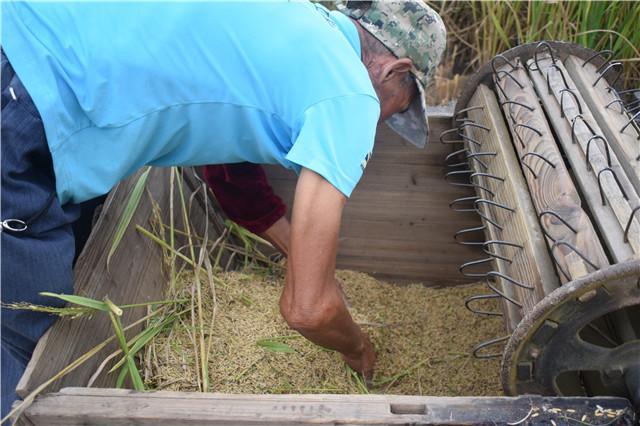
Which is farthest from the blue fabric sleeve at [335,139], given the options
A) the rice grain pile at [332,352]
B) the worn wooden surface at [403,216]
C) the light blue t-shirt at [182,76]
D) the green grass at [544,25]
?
the green grass at [544,25]

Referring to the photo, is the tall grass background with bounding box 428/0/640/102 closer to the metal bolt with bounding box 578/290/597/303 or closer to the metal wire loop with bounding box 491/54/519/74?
the metal wire loop with bounding box 491/54/519/74

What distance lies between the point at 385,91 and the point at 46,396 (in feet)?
3.01

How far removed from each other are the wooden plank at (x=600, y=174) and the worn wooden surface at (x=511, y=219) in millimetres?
122

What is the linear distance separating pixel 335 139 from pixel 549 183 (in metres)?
0.49

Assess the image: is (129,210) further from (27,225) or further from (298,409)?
(298,409)

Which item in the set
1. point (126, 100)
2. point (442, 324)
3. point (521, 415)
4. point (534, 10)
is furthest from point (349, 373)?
point (534, 10)

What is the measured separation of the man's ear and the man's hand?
1.20 feet

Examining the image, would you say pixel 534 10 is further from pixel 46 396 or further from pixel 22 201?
pixel 46 396

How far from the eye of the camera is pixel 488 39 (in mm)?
2510

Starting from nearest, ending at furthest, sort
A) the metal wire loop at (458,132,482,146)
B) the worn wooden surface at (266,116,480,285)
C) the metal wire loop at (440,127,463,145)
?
the metal wire loop at (458,132,482,146) < the metal wire loop at (440,127,463,145) < the worn wooden surface at (266,116,480,285)

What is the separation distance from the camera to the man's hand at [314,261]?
1110 millimetres

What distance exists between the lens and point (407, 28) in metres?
1.33

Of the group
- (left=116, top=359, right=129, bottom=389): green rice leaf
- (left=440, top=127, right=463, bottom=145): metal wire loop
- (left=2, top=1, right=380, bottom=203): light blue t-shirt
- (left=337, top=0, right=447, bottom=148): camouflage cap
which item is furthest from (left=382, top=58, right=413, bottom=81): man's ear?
(left=116, top=359, right=129, bottom=389): green rice leaf

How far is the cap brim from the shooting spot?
149 cm
